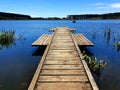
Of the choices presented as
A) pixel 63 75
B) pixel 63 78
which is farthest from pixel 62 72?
pixel 63 78

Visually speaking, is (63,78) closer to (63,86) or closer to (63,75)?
(63,75)

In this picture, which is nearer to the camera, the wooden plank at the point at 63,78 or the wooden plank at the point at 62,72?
the wooden plank at the point at 63,78

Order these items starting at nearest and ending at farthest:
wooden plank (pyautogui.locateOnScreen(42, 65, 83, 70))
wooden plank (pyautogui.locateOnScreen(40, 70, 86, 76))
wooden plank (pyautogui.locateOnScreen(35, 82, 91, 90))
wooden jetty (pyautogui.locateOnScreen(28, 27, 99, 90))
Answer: wooden plank (pyautogui.locateOnScreen(35, 82, 91, 90)) < wooden jetty (pyautogui.locateOnScreen(28, 27, 99, 90)) < wooden plank (pyautogui.locateOnScreen(40, 70, 86, 76)) < wooden plank (pyautogui.locateOnScreen(42, 65, 83, 70))

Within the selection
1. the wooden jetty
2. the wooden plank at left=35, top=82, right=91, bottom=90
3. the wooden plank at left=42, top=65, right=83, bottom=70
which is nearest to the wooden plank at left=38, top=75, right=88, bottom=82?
the wooden jetty

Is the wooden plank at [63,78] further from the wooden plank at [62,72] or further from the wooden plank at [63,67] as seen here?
the wooden plank at [63,67]

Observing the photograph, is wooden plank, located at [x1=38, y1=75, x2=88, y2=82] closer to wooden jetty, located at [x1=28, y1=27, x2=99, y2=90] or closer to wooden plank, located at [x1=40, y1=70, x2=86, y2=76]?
wooden jetty, located at [x1=28, y1=27, x2=99, y2=90]

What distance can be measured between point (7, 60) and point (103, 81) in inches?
243

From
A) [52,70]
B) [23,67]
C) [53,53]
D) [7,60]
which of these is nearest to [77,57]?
[53,53]

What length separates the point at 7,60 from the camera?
41.1 feet

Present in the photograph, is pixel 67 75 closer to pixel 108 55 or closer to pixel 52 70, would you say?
pixel 52 70

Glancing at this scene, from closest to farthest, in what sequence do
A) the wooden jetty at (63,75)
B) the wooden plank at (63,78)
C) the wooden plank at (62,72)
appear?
the wooden jetty at (63,75) → the wooden plank at (63,78) → the wooden plank at (62,72)

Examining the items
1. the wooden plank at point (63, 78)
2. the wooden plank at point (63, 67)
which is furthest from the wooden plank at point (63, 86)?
the wooden plank at point (63, 67)

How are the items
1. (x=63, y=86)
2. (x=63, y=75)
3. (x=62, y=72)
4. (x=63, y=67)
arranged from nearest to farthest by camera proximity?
(x=63, y=86)
(x=63, y=75)
(x=62, y=72)
(x=63, y=67)

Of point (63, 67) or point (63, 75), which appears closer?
point (63, 75)
